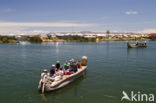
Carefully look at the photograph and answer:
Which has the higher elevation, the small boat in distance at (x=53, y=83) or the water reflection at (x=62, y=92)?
the small boat in distance at (x=53, y=83)

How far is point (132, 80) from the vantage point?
62.5 ft

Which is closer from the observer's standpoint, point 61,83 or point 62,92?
point 62,92

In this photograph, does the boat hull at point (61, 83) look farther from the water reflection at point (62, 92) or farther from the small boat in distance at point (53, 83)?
the water reflection at point (62, 92)

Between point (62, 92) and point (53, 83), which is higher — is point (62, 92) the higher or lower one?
the lower one

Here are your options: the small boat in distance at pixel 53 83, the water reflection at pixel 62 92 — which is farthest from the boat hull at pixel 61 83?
the water reflection at pixel 62 92

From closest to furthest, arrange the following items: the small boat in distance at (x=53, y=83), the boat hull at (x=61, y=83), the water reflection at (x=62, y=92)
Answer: the water reflection at (x=62, y=92)
the small boat in distance at (x=53, y=83)
the boat hull at (x=61, y=83)

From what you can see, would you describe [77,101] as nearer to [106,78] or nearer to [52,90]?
[52,90]

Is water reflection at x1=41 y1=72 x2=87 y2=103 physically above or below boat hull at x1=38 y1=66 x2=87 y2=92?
below

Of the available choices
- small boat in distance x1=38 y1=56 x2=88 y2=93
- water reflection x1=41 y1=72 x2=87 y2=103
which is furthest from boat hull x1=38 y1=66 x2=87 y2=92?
water reflection x1=41 y1=72 x2=87 y2=103

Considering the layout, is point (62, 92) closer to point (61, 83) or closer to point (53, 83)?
point (61, 83)

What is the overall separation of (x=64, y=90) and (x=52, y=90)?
4.48 feet

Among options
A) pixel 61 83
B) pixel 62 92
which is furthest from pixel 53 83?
pixel 62 92

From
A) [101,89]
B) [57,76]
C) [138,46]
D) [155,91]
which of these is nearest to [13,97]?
[57,76]

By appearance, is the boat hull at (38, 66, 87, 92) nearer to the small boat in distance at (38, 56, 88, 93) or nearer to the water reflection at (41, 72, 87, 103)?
the small boat in distance at (38, 56, 88, 93)
